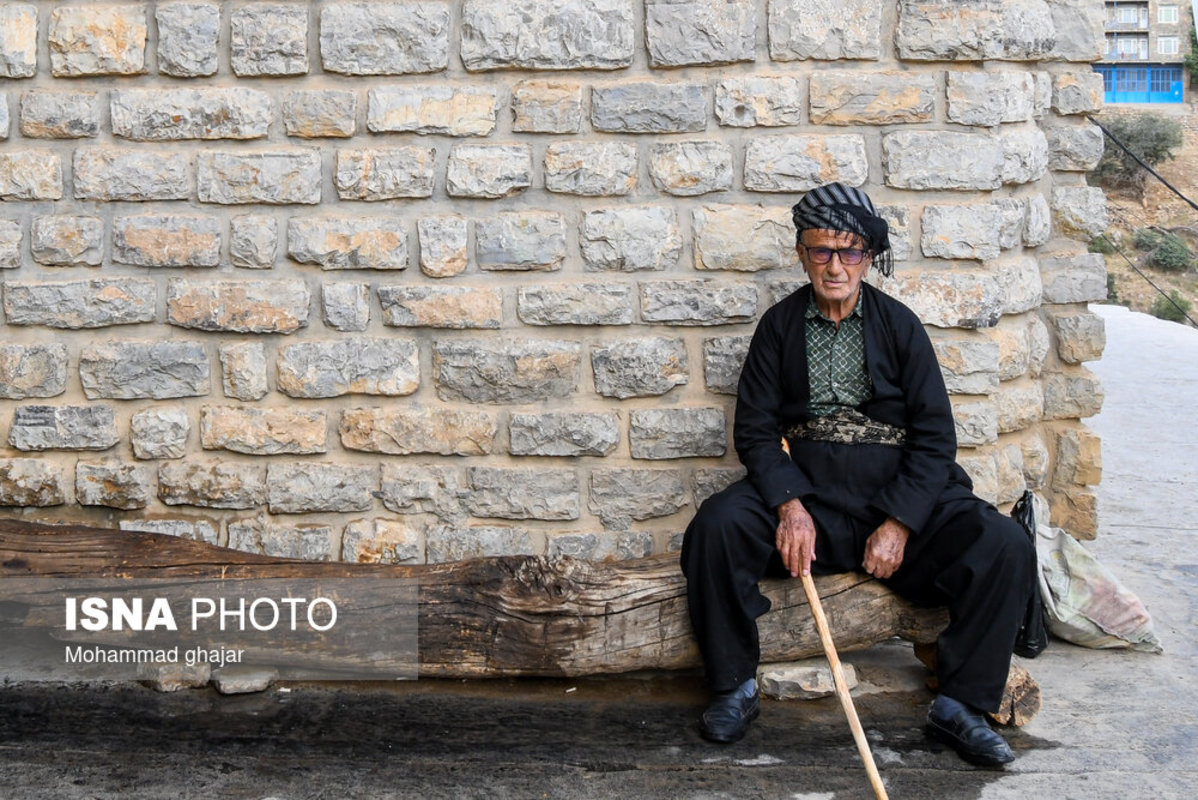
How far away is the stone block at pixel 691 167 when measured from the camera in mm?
4199

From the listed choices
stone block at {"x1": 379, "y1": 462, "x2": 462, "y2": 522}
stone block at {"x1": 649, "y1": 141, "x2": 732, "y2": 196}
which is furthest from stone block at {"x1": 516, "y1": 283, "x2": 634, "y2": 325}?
stone block at {"x1": 379, "y1": 462, "x2": 462, "y2": 522}

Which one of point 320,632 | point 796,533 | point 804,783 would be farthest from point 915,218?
point 320,632

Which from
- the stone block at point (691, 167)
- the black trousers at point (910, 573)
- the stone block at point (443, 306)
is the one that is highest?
the stone block at point (691, 167)

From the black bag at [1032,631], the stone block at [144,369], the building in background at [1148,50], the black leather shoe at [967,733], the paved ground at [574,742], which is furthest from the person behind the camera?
the building in background at [1148,50]

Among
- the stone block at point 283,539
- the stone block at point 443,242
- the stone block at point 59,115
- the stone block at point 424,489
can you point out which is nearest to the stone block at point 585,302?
the stone block at point 443,242

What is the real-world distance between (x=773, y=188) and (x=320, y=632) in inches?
80.6

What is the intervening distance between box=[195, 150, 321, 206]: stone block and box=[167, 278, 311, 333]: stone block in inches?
11.3

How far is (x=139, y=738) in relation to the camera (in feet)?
11.8

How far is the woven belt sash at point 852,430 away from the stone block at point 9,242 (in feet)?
9.25

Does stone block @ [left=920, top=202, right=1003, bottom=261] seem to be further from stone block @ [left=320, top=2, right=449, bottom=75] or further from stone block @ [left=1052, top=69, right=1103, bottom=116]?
stone block @ [left=320, top=2, right=449, bottom=75]

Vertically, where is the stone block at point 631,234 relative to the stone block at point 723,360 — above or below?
above

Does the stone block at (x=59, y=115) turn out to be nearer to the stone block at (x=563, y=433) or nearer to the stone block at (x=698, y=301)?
the stone block at (x=563, y=433)

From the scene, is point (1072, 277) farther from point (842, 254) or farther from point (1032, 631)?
point (842, 254)

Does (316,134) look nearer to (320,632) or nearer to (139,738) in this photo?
(320,632)
